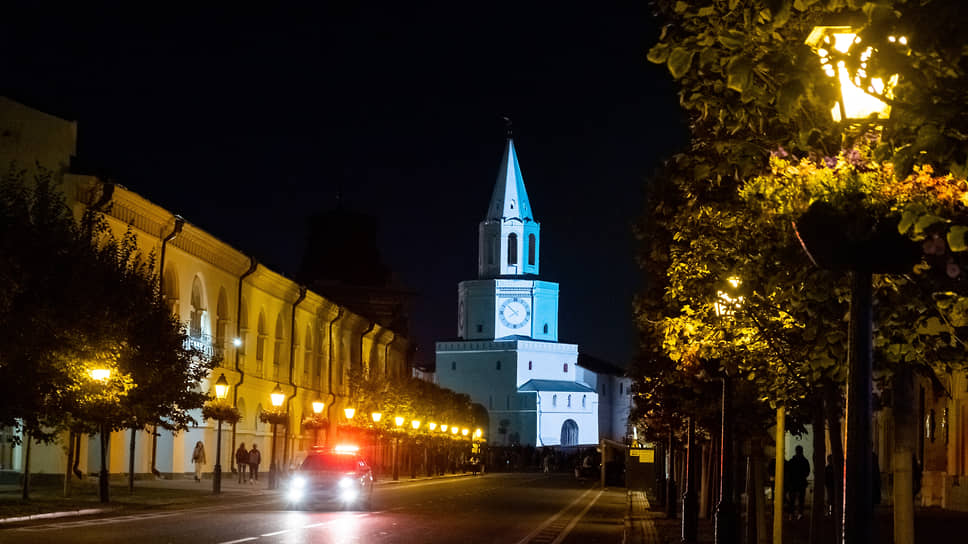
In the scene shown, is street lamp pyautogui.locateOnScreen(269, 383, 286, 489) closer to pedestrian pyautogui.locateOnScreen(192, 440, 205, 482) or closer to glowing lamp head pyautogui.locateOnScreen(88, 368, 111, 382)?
pedestrian pyautogui.locateOnScreen(192, 440, 205, 482)

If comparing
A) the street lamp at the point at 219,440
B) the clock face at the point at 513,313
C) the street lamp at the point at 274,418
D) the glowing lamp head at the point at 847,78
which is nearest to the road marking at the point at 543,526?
the street lamp at the point at 219,440

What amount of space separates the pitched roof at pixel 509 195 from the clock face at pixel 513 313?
1006 centimetres

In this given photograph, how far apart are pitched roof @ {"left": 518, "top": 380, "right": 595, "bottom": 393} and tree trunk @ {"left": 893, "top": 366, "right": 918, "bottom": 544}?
156 meters

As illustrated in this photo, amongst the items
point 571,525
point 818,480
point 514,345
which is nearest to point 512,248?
point 514,345

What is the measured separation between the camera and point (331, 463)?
112 ft

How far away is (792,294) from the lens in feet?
38.7

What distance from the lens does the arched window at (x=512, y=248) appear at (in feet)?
573

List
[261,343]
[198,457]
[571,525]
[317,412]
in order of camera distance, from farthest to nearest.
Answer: [261,343], [317,412], [198,457], [571,525]

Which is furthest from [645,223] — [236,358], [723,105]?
[236,358]

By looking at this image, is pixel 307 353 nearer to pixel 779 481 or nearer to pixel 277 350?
pixel 277 350

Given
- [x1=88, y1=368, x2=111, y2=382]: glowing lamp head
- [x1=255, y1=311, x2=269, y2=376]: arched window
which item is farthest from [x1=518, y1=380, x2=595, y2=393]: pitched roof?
[x1=88, y1=368, x2=111, y2=382]: glowing lamp head

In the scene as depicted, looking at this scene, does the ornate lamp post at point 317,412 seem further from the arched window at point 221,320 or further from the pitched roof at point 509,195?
the pitched roof at point 509,195

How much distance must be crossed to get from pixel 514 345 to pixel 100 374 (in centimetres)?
13895

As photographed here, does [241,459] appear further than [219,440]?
Yes
